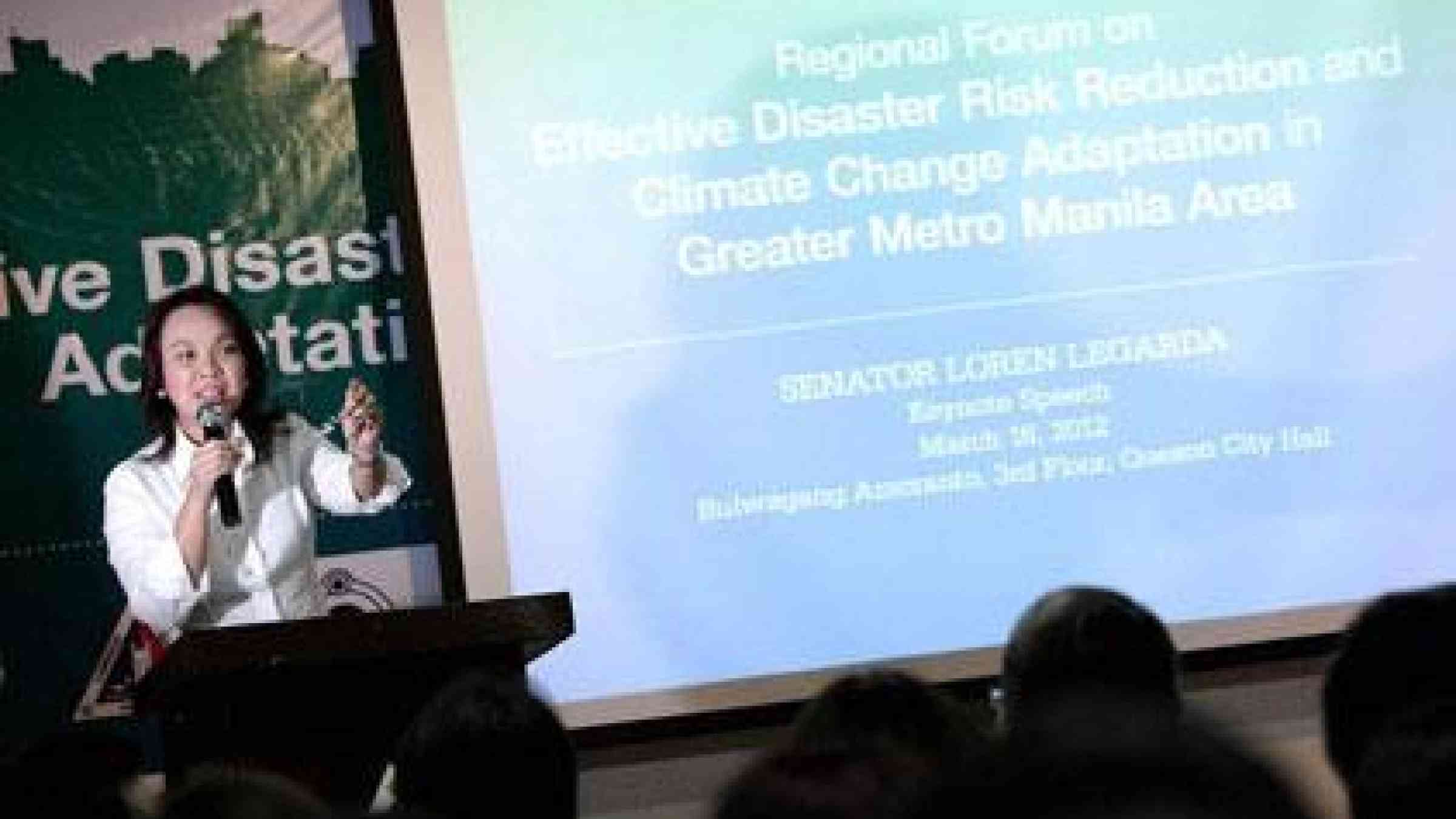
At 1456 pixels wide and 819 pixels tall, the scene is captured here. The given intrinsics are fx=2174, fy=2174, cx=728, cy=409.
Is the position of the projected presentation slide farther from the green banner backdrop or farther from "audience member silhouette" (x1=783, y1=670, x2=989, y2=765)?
"audience member silhouette" (x1=783, y1=670, x2=989, y2=765)

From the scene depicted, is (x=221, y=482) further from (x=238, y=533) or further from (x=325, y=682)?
(x=325, y=682)

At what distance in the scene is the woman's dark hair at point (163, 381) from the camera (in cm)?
398

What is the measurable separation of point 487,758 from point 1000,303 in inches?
86.4

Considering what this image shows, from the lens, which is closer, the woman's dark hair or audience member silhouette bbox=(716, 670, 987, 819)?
audience member silhouette bbox=(716, 670, 987, 819)

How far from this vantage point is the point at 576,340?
4.06 metres

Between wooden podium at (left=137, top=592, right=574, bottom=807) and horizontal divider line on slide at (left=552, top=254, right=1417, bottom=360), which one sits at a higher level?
horizontal divider line on slide at (left=552, top=254, right=1417, bottom=360)

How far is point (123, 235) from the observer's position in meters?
4.08

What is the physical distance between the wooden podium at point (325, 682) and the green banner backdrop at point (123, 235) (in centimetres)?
126

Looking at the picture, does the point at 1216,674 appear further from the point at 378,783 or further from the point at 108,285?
the point at 108,285

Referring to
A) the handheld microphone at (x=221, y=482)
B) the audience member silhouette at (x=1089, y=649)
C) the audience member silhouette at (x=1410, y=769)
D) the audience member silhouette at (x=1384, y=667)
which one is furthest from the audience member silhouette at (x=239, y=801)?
the handheld microphone at (x=221, y=482)

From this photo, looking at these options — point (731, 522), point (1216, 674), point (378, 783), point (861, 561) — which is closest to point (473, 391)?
point (731, 522)

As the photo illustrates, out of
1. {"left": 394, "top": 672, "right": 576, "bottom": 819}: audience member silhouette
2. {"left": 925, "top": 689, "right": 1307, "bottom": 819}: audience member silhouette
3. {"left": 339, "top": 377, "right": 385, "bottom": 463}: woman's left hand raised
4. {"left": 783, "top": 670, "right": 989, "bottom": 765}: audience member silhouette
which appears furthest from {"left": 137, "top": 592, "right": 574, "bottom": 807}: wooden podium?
{"left": 925, "top": 689, "right": 1307, "bottom": 819}: audience member silhouette

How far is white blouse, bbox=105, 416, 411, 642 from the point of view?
12.8ft

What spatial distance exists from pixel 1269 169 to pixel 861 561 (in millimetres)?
1110
